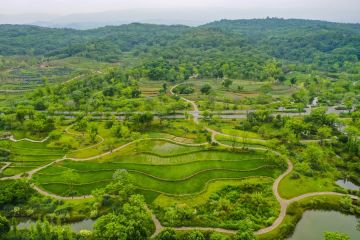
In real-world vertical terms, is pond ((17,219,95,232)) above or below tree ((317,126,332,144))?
below

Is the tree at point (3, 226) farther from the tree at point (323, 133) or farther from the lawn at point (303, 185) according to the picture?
the tree at point (323, 133)

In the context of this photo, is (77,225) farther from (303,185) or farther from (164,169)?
(303,185)

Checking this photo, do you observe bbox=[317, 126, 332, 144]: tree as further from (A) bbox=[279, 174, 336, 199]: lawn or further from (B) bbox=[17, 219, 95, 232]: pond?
(B) bbox=[17, 219, 95, 232]: pond

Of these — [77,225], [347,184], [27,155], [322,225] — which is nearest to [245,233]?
[322,225]

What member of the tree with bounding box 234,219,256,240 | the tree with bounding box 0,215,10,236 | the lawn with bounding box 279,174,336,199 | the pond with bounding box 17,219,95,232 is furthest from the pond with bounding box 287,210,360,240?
the tree with bounding box 0,215,10,236

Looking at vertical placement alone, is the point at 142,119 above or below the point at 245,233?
above

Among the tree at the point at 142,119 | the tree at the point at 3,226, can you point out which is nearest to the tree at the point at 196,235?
the tree at the point at 3,226
